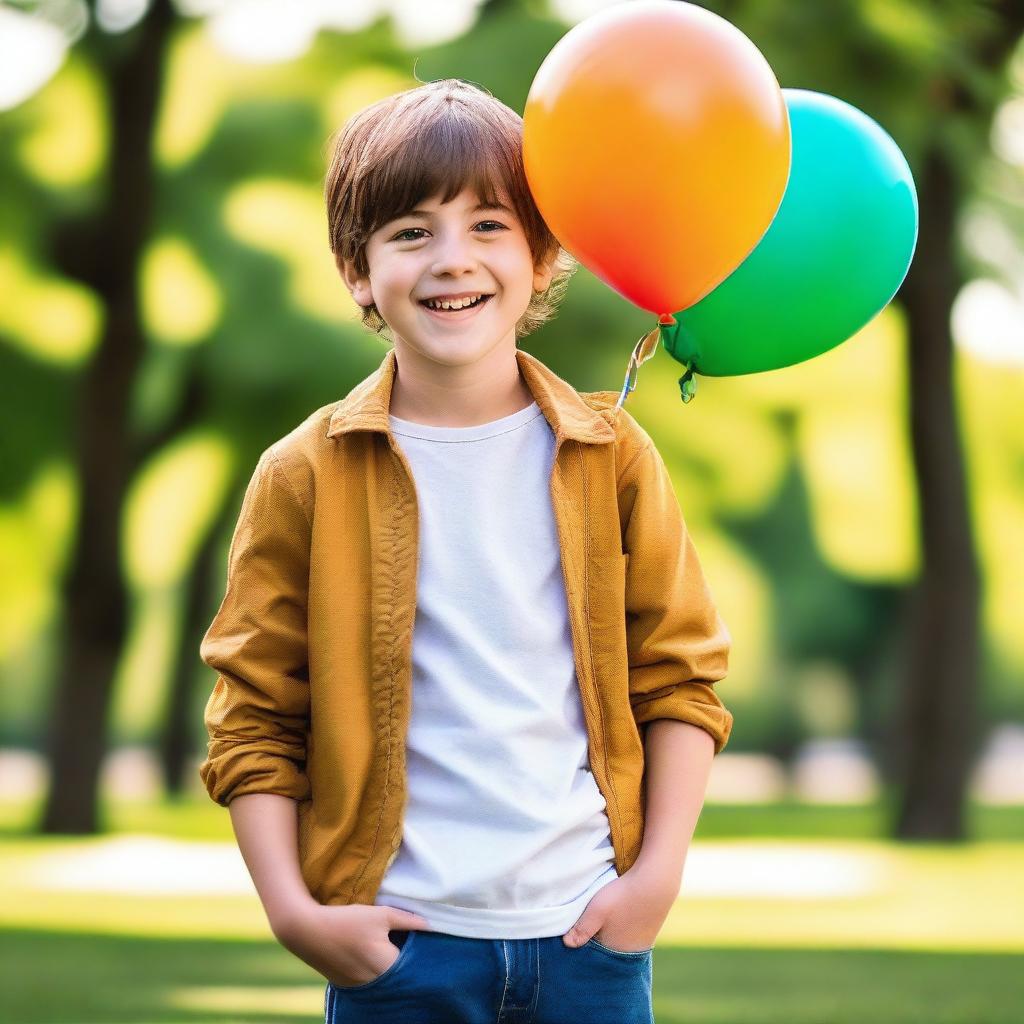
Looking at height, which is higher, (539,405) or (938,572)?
(938,572)

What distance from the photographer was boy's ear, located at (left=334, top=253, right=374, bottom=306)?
271 cm

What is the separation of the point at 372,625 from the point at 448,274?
483 millimetres

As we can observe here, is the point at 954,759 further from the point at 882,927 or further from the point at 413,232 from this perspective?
the point at 413,232

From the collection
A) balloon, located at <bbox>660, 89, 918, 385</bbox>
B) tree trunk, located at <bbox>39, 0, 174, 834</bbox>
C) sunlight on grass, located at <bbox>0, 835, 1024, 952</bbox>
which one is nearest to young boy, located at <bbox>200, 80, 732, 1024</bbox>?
balloon, located at <bbox>660, 89, 918, 385</bbox>

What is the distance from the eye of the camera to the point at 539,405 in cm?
268

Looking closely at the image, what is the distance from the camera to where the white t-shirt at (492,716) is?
2.46m

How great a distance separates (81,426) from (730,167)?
11769 mm

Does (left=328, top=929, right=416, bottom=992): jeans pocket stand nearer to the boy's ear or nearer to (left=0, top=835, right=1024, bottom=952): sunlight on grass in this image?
the boy's ear

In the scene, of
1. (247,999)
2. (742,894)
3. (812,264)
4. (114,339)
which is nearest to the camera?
(812,264)

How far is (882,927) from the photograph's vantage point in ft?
28.3

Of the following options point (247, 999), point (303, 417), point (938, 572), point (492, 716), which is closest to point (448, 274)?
point (492, 716)

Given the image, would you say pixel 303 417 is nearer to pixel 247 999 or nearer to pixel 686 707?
pixel 247 999

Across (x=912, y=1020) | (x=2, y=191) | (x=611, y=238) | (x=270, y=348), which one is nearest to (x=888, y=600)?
(x=270, y=348)

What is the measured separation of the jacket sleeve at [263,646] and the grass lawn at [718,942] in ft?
11.9
